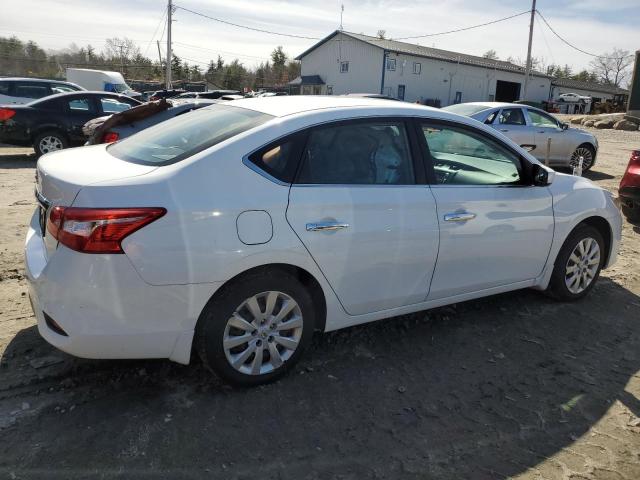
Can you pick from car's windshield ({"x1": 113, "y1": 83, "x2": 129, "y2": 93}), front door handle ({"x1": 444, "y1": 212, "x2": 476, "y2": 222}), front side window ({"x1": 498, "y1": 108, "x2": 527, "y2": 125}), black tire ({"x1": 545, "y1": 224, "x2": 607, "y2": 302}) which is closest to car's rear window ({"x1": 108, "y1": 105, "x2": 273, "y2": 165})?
front door handle ({"x1": 444, "y1": 212, "x2": 476, "y2": 222})

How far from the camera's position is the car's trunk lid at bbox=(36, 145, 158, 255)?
8.89 ft

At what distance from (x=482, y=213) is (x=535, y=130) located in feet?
29.5

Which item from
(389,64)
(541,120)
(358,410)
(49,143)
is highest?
(389,64)

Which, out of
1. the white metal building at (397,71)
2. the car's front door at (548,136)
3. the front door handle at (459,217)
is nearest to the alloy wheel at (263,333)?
the front door handle at (459,217)

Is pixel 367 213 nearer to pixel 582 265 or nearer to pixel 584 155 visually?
pixel 582 265

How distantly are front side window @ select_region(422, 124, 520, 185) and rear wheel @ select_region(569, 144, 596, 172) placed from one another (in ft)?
31.1

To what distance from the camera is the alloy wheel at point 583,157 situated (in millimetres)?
12422

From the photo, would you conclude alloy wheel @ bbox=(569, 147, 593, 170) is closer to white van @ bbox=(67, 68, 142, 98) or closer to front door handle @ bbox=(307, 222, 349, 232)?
front door handle @ bbox=(307, 222, 349, 232)

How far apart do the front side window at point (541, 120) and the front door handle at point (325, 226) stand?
33.1ft

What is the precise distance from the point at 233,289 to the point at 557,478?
1879 mm

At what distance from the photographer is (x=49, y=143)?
11.4 meters

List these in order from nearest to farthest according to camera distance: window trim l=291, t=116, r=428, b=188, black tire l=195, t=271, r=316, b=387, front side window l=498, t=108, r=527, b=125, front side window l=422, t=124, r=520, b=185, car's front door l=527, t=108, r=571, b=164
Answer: black tire l=195, t=271, r=316, b=387
window trim l=291, t=116, r=428, b=188
front side window l=422, t=124, r=520, b=185
front side window l=498, t=108, r=527, b=125
car's front door l=527, t=108, r=571, b=164

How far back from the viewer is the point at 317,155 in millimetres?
3188

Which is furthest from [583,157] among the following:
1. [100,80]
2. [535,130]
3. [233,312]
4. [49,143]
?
[100,80]
